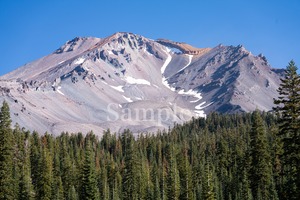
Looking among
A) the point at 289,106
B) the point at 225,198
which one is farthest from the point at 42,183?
the point at 289,106

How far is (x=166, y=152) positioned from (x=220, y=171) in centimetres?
4637

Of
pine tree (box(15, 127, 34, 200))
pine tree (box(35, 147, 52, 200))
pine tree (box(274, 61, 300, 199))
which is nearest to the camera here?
pine tree (box(274, 61, 300, 199))

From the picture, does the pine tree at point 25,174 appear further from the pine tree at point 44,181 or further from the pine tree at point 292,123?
the pine tree at point 292,123

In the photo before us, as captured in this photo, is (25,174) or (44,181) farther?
(44,181)

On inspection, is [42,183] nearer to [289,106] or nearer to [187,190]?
[187,190]

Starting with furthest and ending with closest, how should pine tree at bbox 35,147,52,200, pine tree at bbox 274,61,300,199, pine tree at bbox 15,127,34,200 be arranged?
pine tree at bbox 35,147,52,200
pine tree at bbox 15,127,34,200
pine tree at bbox 274,61,300,199

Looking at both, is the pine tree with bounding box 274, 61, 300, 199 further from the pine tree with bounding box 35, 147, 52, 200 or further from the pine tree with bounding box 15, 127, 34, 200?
the pine tree with bounding box 35, 147, 52, 200

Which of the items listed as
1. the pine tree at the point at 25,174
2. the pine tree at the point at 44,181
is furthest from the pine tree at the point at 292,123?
the pine tree at the point at 44,181

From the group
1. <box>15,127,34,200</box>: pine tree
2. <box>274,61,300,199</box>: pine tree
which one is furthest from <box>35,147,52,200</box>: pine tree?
<box>274,61,300,199</box>: pine tree

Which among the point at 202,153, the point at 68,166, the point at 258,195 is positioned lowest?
the point at 258,195

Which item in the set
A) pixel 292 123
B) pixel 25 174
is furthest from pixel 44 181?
pixel 292 123

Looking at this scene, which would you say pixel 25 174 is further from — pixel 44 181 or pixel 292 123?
pixel 292 123

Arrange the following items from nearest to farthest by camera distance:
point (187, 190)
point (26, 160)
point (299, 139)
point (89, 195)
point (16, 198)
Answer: point (299, 139) < point (89, 195) < point (187, 190) < point (16, 198) < point (26, 160)

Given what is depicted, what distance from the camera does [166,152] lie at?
153625 millimetres
